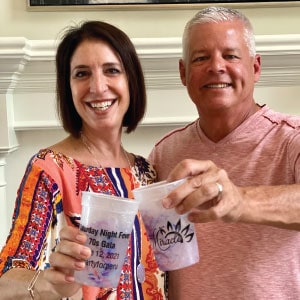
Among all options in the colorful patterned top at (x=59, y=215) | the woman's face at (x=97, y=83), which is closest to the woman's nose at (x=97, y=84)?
the woman's face at (x=97, y=83)

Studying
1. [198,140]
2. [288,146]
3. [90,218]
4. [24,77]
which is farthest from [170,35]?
[90,218]

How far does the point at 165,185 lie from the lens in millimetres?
916

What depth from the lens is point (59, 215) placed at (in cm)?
116

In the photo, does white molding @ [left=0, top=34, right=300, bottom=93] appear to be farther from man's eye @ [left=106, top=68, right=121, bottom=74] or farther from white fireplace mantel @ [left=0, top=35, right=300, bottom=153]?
man's eye @ [left=106, top=68, right=121, bottom=74]

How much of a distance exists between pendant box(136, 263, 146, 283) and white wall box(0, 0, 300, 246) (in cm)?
87

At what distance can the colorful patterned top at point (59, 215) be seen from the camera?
42.0 inches

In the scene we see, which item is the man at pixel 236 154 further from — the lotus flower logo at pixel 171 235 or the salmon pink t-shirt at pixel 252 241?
the lotus flower logo at pixel 171 235

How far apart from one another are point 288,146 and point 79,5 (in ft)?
3.66

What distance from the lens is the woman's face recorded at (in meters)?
1.29

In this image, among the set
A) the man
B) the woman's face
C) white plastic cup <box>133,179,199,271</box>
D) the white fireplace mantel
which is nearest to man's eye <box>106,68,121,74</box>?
the woman's face

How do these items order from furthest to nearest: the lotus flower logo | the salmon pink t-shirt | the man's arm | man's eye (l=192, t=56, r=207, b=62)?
man's eye (l=192, t=56, r=207, b=62), the salmon pink t-shirt, the lotus flower logo, the man's arm

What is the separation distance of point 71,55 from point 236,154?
49cm

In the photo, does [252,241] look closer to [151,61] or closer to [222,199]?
[222,199]

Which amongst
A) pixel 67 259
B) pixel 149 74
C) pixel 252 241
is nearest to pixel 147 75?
pixel 149 74
